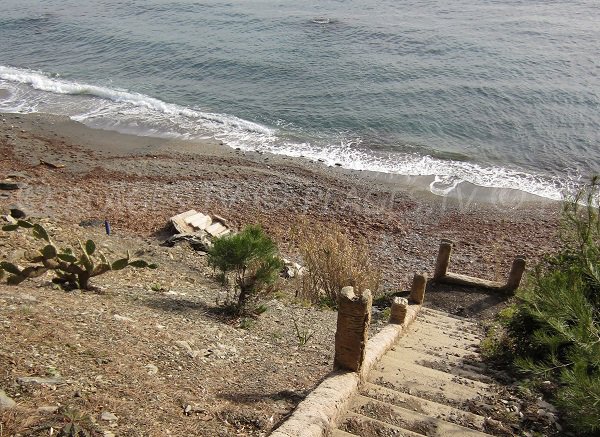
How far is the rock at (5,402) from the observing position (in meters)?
3.58

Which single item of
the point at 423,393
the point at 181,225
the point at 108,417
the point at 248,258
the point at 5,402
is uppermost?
the point at 5,402

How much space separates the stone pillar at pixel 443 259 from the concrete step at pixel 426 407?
6.28 m

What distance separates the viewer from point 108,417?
12.3ft

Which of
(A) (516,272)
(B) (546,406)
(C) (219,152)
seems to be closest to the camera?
(B) (546,406)

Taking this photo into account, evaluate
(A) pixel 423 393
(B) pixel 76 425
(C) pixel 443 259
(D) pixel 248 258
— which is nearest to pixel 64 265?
(D) pixel 248 258

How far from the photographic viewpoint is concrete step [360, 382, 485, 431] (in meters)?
4.66

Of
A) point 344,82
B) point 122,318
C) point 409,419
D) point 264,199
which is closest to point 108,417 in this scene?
point 122,318

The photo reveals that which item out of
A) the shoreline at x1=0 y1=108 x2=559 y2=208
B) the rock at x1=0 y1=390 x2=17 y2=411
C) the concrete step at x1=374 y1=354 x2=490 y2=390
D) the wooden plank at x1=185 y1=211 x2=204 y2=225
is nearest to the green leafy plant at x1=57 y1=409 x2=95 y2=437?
the rock at x1=0 y1=390 x2=17 y2=411

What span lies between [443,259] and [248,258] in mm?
5360

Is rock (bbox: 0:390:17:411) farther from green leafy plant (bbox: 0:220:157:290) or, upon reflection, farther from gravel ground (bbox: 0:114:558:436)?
green leafy plant (bbox: 0:220:157:290)

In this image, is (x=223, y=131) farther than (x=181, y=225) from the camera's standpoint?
Yes

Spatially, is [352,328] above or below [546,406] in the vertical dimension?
above

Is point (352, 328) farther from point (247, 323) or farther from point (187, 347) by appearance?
point (247, 323)

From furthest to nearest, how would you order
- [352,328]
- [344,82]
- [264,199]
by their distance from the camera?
[344,82], [264,199], [352,328]
